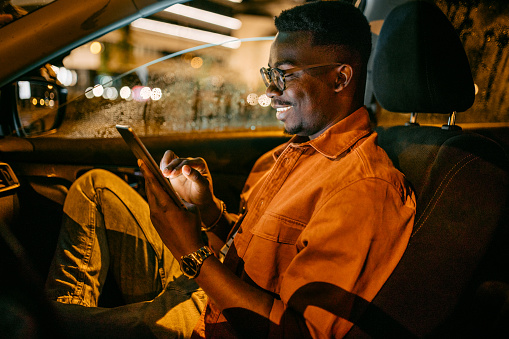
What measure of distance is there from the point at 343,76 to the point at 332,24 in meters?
0.22

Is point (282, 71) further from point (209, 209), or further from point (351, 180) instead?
point (209, 209)

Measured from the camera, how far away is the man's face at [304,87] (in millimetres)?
1417

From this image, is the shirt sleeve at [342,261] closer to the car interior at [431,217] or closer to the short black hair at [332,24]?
the car interior at [431,217]

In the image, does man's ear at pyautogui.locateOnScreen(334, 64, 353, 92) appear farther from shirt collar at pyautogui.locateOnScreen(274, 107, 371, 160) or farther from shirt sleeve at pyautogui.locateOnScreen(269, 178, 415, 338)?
shirt sleeve at pyautogui.locateOnScreen(269, 178, 415, 338)

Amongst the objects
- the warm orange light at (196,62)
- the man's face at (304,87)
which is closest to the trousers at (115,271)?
the man's face at (304,87)

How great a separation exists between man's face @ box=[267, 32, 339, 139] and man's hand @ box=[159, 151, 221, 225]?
556 millimetres

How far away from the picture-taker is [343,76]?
1429mm

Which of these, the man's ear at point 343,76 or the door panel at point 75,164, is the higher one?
the man's ear at point 343,76

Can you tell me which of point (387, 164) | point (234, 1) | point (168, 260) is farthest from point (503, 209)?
point (234, 1)

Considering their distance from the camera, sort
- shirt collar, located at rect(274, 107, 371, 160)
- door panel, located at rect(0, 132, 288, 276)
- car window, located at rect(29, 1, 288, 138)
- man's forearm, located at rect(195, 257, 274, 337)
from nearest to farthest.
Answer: man's forearm, located at rect(195, 257, 274, 337) → shirt collar, located at rect(274, 107, 371, 160) → door panel, located at rect(0, 132, 288, 276) → car window, located at rect(29, 1, 288, 138)

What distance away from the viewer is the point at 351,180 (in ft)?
3.69

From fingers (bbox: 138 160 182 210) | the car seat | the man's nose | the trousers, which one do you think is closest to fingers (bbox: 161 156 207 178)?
fingers (bbox: 138 160 182 210)

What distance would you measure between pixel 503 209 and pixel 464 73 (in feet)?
1.84

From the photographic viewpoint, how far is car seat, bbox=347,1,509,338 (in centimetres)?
104
